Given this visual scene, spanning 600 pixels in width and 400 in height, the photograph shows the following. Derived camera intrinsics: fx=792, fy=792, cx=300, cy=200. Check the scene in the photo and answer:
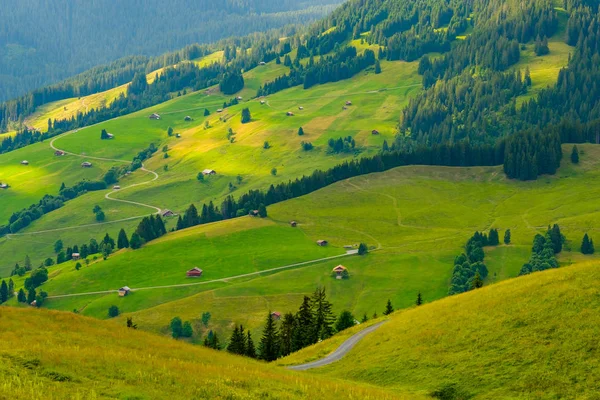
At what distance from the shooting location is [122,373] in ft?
173

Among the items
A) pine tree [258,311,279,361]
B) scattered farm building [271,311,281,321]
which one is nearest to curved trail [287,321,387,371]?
pine tree [258,311,279,361]

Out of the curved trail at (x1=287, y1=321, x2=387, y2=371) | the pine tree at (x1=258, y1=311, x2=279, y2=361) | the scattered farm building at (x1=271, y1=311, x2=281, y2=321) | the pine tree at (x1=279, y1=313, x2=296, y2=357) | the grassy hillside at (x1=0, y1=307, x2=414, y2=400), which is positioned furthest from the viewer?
the scattered farm building at (x1=271, y1=311, x2=281, y2=321)

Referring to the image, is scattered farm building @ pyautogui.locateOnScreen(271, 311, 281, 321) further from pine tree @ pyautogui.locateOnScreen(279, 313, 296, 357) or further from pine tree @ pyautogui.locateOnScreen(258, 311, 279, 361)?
pine tree @ pyautogui.locateOnScreen(258, 311, 279, 361)

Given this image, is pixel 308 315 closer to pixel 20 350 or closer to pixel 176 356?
pixel 176 356

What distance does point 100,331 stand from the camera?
Result: 241 ft

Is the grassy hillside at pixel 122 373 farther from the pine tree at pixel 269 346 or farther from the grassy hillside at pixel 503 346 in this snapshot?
the pine tree at pixel 269 346

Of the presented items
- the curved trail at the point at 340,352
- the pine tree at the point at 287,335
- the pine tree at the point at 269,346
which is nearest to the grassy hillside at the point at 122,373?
the curved trail at the point at 340,352

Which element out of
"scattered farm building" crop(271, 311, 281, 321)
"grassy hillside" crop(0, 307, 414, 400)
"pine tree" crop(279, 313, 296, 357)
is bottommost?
"scattered farm building" crop(271, 311, 281, 321)

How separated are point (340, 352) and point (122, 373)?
39.4 m

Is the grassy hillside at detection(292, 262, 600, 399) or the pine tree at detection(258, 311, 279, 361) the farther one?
the pine tree at detection(258, 311, 279, 361)

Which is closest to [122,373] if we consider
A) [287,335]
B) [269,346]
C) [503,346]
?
[503,346]

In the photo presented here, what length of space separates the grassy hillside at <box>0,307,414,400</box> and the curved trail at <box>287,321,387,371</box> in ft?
48.1

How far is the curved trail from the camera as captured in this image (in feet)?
275

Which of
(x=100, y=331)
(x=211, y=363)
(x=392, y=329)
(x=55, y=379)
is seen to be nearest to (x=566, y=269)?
(x=392, y=329)
